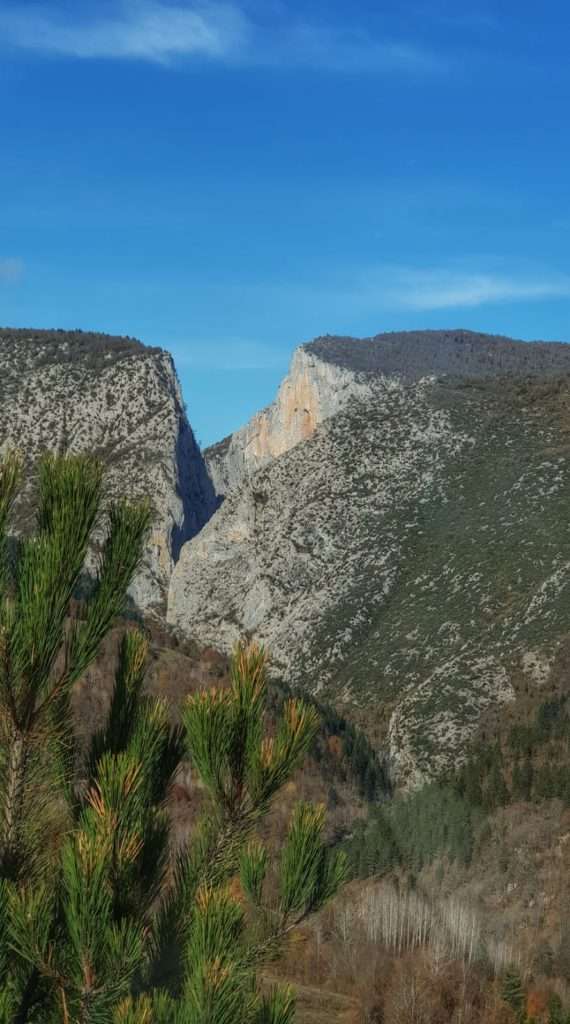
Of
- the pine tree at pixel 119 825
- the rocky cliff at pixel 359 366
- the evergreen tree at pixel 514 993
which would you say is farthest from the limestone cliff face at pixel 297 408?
the pine tree at pixel 119 825

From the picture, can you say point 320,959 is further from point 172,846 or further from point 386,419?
point 386,419

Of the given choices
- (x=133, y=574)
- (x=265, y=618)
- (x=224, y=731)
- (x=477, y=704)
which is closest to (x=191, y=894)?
(x=224, y=731)

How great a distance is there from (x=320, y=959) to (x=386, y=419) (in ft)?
192

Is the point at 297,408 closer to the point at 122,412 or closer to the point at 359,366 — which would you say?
the point at 359,366

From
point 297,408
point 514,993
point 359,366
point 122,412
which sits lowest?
point 514,993

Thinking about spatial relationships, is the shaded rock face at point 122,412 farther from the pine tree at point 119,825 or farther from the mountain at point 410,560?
the pine tree at point 119,825

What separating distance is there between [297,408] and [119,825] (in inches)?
5411

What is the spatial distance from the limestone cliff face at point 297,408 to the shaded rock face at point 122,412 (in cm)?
927

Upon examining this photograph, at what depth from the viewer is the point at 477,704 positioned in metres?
57.8

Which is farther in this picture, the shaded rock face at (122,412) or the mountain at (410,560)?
the shaded rock face at (122,412)

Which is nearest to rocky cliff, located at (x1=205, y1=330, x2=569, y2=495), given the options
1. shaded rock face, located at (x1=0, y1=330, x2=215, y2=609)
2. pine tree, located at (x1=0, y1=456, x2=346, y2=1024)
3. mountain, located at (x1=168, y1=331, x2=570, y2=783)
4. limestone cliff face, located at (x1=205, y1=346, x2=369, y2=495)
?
limestone cliff face, located at (x1=205, y1=346, x2=369, y2=495)

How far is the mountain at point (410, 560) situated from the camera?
59719mm

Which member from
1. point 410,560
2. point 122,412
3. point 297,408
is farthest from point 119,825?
point 297,408

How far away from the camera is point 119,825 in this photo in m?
5.49
